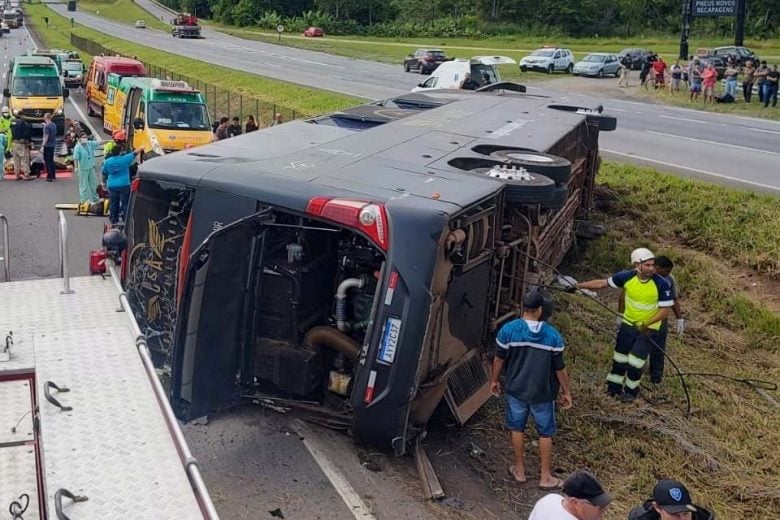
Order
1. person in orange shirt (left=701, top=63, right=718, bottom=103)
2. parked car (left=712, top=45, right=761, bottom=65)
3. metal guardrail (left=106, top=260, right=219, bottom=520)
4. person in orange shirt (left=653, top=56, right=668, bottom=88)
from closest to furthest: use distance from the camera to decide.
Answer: metal guardrail (left=106, top=260, right=219, bottom=520) < person in orange shirt (left=701, top=63, right=718, bottom=103) < person in orange shirt (left=653, top=56, right=668, bottom=88) < parked car (left=712, top=45, right=761, bottom=65)

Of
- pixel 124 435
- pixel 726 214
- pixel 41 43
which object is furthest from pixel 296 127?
pixel 41 43

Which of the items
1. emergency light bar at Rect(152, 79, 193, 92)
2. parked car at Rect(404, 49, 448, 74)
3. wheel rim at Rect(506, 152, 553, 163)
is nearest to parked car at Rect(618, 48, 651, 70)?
parked car at Rect(404, 49, 448, 74)

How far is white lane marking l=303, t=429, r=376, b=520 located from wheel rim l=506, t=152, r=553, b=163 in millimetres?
3372

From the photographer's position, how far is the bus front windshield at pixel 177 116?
19.9 meters

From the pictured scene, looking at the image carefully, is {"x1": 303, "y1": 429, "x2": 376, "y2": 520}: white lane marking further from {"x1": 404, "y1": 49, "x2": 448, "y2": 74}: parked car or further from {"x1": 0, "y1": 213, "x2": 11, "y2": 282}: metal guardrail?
{"x1": 404, "y1": 49, "x2": 448, "y2": 74}: parked car

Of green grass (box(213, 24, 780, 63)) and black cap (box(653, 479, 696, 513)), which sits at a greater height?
green grass (box(213, 24, 780, 63))

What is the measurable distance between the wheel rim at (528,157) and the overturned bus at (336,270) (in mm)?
141

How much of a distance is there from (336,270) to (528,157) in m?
2.56

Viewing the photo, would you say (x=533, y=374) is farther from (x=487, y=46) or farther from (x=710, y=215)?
(x=487, y=46)

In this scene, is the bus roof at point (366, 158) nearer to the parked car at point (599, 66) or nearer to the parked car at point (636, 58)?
the parked car at point (599, 66)

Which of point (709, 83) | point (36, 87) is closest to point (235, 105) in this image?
point (36, 87)

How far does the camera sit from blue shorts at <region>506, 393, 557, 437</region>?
668cm

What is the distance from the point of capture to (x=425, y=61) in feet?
143

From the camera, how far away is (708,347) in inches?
405
